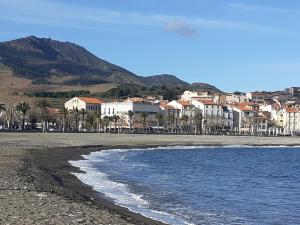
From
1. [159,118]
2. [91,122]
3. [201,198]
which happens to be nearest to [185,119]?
[159,118]

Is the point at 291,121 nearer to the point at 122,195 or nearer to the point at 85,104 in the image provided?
the point at 85,104

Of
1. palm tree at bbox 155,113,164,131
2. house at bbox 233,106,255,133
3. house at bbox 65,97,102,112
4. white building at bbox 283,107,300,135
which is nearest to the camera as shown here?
palm tree at bbox 155,113,164,131

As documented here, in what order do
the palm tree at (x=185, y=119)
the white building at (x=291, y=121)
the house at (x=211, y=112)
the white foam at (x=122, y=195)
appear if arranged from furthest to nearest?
the white building at (x=291, y=121) → the house at (x=211, y=112) → the palm tree at (x=185, y=119) → the white foam at (x=122, y=195)

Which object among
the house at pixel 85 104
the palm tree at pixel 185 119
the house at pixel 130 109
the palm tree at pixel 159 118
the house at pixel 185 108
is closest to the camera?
the palm tree at pixel 185 119

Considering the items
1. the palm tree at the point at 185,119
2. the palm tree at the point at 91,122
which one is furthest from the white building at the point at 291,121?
the palm tree at the point at 91,122

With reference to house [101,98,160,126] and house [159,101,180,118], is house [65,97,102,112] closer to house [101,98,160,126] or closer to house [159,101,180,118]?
house [101,98,160,126]

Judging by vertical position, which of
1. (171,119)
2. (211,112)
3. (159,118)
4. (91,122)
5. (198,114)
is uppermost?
(211,112)

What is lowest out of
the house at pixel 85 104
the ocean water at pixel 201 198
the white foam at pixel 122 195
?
the ocean water at pixel 201 198

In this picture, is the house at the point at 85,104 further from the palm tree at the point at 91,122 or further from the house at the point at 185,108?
the house at the point at 185,108

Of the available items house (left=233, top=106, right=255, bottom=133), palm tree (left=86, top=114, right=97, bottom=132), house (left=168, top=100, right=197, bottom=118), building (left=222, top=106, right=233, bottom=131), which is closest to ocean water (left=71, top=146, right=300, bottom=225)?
palm tree (left=86, top=114, right=97, bottom=132)

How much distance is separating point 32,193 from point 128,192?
6.18 m

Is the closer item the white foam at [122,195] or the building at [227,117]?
the white foam at [122,195]

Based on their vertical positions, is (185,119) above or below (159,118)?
below

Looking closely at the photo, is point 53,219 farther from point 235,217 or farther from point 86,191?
point 86,191
